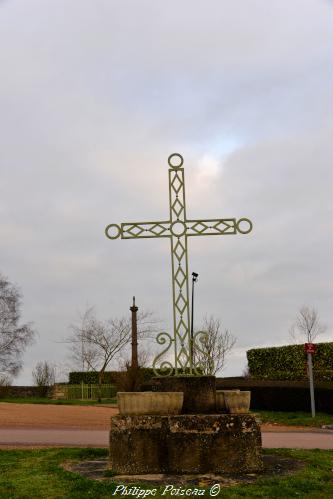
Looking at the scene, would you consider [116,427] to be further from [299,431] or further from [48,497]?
[299,431]

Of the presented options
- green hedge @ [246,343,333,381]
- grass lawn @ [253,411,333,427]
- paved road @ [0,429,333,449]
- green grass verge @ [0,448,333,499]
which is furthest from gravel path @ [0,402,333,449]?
green hedge @ [246,343,333,381]

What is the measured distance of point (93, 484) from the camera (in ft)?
18.0

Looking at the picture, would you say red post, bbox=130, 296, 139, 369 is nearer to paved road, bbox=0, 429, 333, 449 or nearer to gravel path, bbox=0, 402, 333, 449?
gravel path, bbox=0, 402, 333, 449

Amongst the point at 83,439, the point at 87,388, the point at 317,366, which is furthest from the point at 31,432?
the point at 87,388

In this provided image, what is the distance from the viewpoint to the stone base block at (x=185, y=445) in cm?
601

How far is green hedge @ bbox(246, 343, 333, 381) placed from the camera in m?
24.5

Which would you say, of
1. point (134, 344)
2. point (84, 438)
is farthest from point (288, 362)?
point (84, 438)

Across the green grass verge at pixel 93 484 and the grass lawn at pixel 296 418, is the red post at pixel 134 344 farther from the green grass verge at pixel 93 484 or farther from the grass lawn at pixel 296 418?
the green grass verge at pixel 93 484

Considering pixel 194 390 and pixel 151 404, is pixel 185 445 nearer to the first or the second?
pixel 151 404

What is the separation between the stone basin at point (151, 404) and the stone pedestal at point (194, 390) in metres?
0.33

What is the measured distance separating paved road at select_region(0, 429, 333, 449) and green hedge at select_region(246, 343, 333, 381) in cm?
1046

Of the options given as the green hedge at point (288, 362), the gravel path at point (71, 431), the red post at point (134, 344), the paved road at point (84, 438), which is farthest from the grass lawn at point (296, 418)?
the red post at point (134, 344)

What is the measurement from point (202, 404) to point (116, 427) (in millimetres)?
1089

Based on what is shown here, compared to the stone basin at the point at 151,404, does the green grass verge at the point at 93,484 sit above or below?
below
